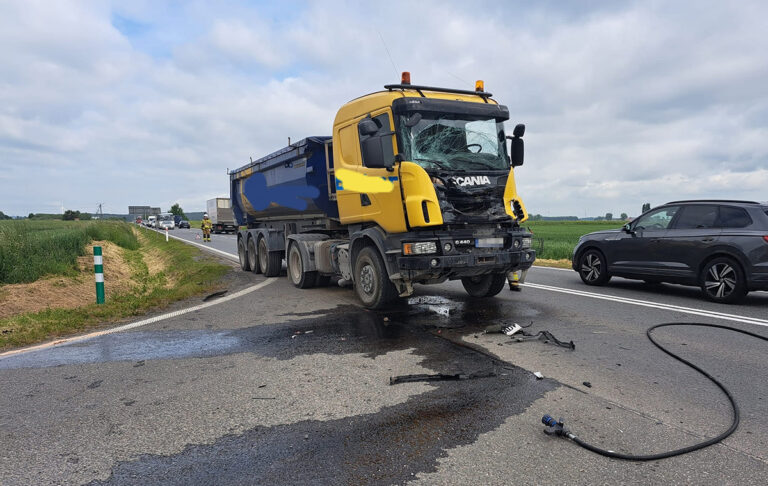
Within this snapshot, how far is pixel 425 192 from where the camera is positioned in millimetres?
6238

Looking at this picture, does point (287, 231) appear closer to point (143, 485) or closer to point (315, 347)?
point (315, 347)

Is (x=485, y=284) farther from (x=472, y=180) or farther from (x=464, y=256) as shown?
(x=472, y=180)

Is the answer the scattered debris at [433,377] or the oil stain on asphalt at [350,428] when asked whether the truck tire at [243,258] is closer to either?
the oil stain on asphalt at [350,428]

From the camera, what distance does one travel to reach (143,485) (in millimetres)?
2625

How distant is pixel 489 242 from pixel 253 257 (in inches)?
322

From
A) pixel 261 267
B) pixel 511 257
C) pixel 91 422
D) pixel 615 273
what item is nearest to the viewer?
pixel 91 422

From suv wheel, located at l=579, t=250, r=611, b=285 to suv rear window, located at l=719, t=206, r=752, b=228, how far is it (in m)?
2.23

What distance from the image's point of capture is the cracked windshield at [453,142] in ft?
21.4

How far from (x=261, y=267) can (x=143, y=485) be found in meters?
10.3

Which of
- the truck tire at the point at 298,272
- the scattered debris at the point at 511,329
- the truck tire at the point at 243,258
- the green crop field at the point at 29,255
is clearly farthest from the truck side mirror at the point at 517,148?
the green crop field at the point at 29,255

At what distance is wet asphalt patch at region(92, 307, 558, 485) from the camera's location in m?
2.71

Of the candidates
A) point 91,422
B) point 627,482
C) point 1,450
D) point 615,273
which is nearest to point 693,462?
point 627,482

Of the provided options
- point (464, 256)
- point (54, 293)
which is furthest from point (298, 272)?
point (54, 293)

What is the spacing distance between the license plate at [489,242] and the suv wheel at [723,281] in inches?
151
